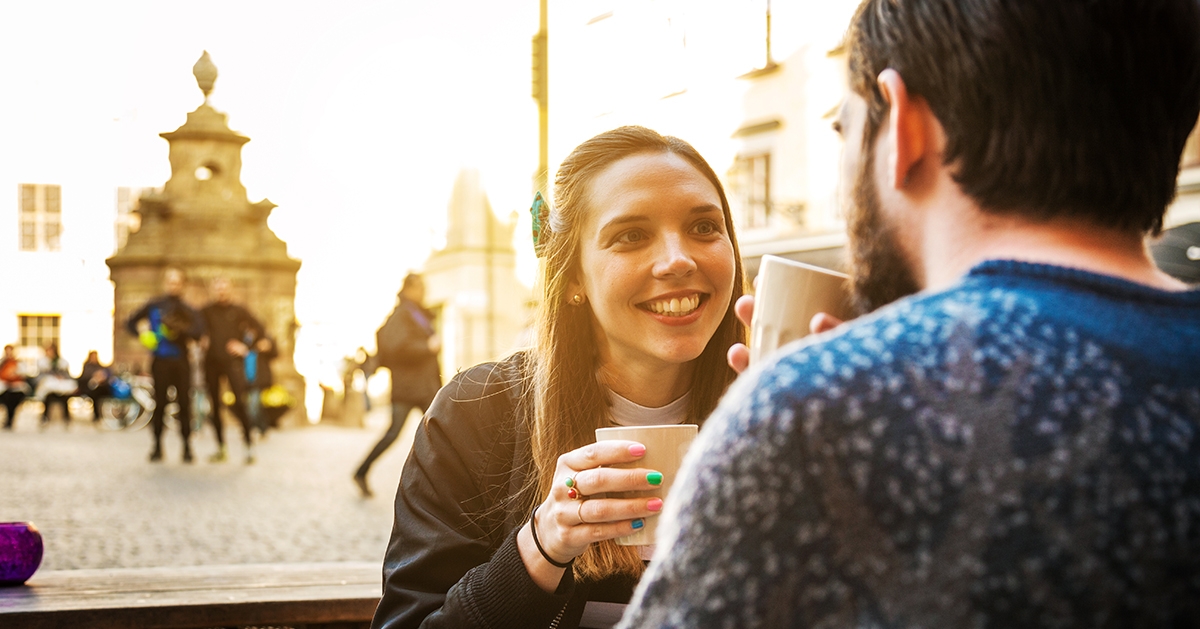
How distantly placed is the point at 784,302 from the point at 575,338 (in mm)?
1031

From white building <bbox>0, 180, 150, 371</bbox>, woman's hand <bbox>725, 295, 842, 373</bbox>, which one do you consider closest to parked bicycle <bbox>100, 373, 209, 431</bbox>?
white building <bbox>0, 180, 150, 371</bbox>

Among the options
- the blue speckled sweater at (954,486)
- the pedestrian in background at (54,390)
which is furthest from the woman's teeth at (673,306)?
the pedestrian in background at (54,390)

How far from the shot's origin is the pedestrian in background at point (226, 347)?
407 inches

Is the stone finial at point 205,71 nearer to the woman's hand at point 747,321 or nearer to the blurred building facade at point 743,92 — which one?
the blurred building facade at point 743,92

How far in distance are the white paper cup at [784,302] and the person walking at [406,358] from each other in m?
7.11

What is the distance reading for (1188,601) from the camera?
2.33 feet

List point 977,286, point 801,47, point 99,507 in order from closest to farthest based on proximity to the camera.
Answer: point 977,286, point 99,507, point 801,47

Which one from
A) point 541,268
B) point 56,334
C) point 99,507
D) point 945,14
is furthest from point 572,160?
point 56,334

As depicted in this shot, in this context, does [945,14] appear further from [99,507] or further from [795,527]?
[99,507]

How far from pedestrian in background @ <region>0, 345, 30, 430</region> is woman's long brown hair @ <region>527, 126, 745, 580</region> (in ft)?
66.8

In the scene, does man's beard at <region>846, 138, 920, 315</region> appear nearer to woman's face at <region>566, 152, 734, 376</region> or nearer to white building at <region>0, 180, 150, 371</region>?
woman's face at <region>566, 152, 734, 376</region>

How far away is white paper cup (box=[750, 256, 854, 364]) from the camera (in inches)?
43.3

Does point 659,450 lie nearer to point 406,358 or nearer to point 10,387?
point 406,358

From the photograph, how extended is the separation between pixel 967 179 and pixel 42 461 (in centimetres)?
1342
